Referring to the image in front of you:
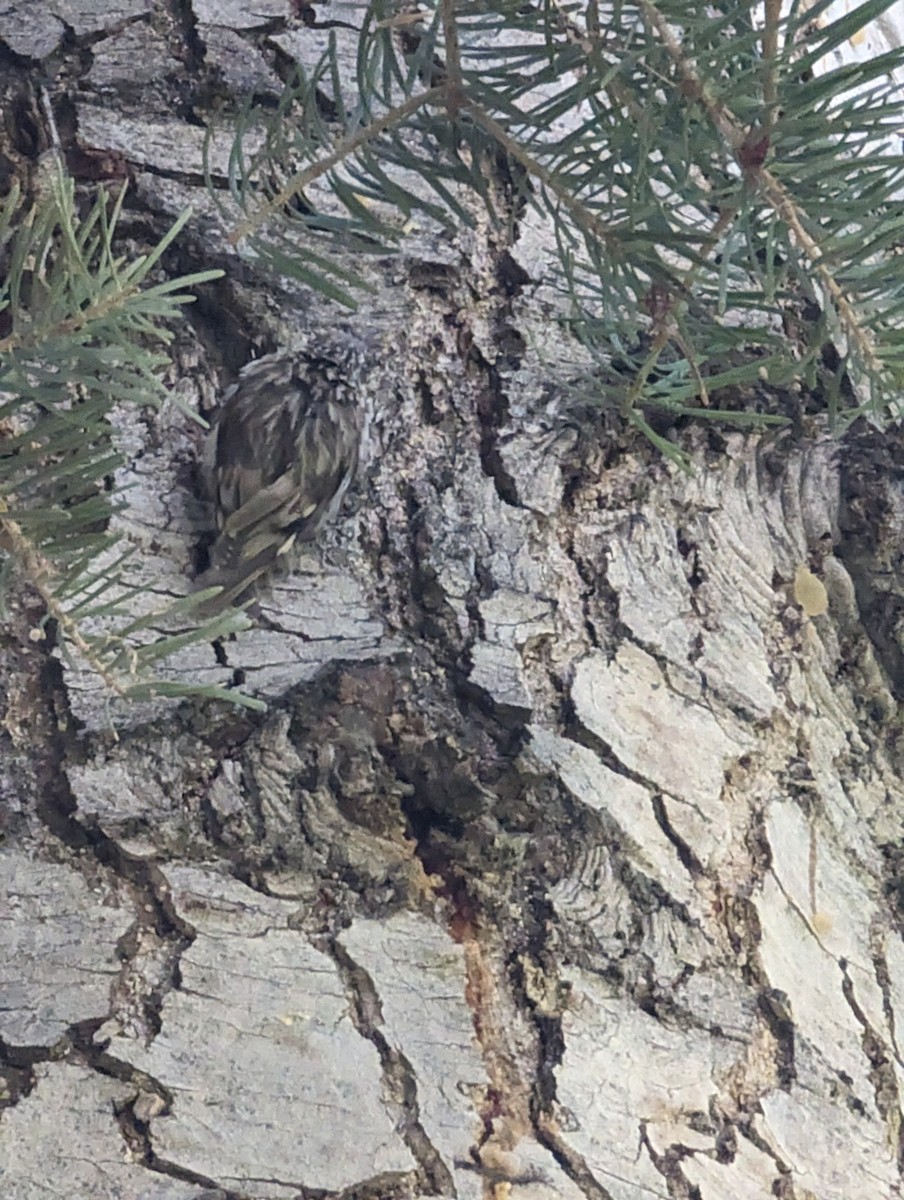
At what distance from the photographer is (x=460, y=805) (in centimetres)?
94

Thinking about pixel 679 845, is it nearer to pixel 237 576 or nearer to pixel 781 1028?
pixel 781 1028

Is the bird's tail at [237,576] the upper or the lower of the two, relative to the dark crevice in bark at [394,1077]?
upper

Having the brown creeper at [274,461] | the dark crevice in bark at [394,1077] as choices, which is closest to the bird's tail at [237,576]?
the brown creeper at [274,461]

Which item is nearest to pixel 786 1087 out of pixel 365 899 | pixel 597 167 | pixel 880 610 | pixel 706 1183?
pixel 706 1183

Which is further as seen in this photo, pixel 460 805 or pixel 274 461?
pixel 274 461

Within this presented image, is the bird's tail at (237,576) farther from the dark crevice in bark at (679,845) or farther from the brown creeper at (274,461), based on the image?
the dark crevice in bark at (679,845)

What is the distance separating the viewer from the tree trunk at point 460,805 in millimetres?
851

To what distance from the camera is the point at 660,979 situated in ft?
3.07

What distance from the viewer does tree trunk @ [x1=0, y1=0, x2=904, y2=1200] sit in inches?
33.5

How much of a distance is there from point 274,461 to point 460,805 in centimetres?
35

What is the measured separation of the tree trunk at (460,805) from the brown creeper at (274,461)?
0.02 meters

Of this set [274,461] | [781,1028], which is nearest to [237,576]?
[274,461]

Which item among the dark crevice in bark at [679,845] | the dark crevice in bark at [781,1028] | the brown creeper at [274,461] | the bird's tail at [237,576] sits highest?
the brown creeper at [274,461]

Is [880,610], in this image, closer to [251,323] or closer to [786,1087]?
[786,1087]
